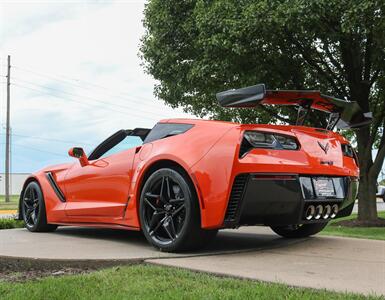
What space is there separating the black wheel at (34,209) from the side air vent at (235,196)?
3.23m

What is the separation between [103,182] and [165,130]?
3.23 ft

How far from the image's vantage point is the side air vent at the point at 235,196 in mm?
4191

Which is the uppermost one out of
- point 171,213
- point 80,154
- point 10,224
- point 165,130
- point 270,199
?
point 165,130

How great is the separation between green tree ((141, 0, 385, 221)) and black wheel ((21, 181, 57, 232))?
4.87 m

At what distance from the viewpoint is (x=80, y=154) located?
5.96 meters

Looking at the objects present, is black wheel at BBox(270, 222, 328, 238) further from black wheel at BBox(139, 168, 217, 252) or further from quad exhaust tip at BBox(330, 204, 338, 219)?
black wheel at BBox(139, 168, 217, 252)

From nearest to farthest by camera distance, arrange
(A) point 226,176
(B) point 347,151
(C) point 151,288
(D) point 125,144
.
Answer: (C) point 151,288 → (A) point 226,176 → (B) point 347,151 → (D) point 125,144

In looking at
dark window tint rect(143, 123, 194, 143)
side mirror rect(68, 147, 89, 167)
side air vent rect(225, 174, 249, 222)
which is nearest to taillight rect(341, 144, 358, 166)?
side air vent rect(225, 174, 249, 222)

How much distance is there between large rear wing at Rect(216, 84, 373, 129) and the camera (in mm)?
4562

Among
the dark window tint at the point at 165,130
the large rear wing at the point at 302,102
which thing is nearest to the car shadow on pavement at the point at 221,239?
the dark window tint at the point at 165,130

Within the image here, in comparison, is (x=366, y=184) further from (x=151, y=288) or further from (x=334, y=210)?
(x=151, y=288)

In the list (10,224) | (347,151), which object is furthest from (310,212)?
(10,224)

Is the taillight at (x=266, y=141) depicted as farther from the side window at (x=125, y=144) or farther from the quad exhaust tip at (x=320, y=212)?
the side window at (x=125, y=144)

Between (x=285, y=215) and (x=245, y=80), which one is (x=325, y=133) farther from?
Answer: (x=245, y=80)
